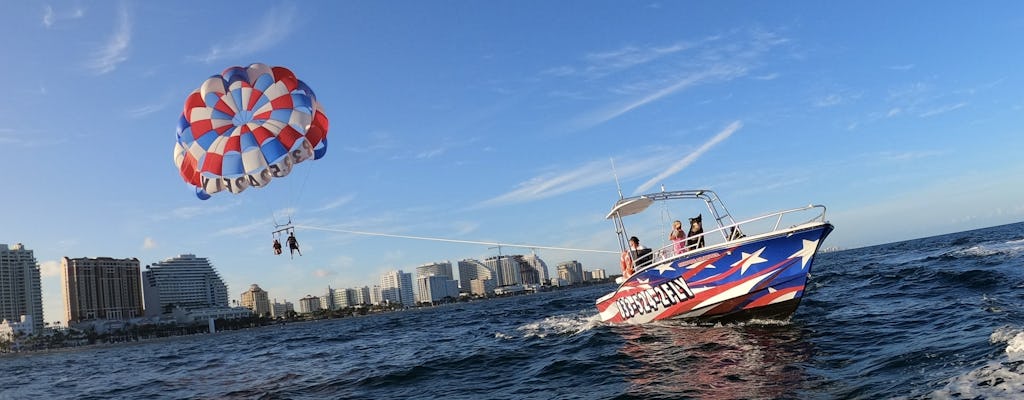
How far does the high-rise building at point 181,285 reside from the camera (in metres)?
170

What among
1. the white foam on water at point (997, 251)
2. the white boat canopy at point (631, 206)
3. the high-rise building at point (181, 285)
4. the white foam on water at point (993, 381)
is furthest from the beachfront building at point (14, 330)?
the white foam on water at point (993, 381)

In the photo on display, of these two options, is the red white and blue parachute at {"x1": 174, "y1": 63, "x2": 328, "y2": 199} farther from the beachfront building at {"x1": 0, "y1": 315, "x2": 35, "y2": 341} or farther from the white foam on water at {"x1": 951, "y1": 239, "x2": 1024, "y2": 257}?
the beachfront building at {"x1": 0, "y1": 315, "x2": 35, "y2": 341}

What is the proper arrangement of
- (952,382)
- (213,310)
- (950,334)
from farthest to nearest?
(213,310) < (950,334) < (952,382)

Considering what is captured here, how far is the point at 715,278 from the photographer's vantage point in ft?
38.2

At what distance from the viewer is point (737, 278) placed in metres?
11.4

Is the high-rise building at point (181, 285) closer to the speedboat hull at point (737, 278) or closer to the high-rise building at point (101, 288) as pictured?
the high-rise building at point (101, 288)

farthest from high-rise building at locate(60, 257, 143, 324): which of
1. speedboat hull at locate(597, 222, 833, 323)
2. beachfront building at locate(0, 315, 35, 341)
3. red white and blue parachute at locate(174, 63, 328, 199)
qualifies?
speedboat hull at locate(597, 222, 833, 323)

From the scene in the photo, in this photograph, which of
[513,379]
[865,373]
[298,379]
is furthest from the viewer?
[298,379]

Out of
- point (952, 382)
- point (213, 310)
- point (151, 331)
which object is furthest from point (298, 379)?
point (213, 310)

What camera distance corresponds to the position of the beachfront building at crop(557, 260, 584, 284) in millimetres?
179875

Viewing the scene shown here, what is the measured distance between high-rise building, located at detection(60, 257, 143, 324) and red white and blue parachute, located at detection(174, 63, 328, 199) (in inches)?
6371

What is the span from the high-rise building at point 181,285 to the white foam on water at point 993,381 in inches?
7221

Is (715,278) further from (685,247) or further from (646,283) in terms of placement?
(646,283)

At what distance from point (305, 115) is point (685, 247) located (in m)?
9.84
